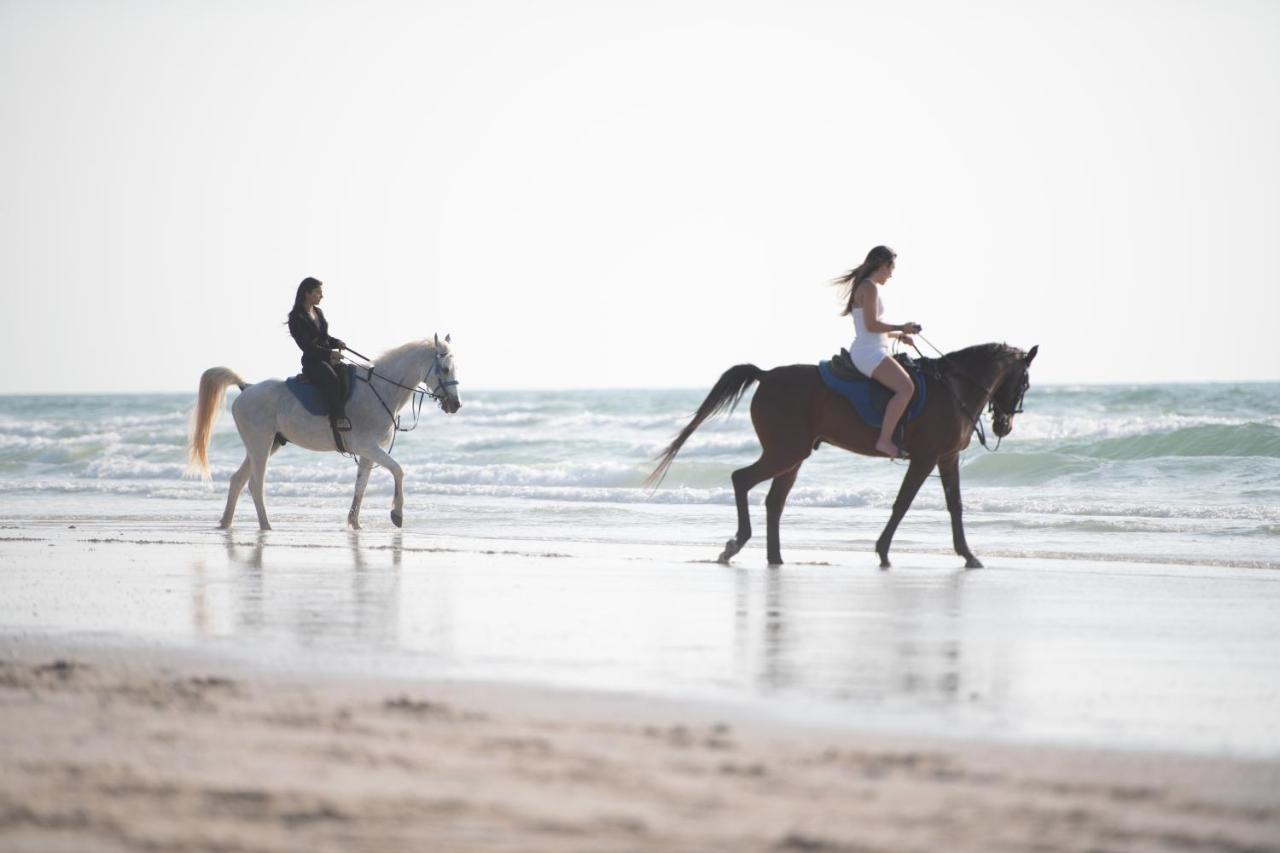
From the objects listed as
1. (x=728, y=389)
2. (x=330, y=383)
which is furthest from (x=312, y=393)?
(x=728, y=389)

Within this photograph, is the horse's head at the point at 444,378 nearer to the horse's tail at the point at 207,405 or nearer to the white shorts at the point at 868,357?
the horse's tail at the point at 207,405

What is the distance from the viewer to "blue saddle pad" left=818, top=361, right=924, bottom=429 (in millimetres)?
11469

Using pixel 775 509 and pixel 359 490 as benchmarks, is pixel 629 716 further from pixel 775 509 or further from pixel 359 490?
pixel 359 490

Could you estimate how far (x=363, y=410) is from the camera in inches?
571

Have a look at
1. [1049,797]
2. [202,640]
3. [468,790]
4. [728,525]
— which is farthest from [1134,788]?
[728,525]

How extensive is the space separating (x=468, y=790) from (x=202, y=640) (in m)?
3.18

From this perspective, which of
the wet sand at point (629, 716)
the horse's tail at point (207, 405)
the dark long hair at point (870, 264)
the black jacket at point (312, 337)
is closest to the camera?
the wet sand at point (629, 716)

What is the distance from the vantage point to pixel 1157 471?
77.5 ft

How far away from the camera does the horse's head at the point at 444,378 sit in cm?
1427

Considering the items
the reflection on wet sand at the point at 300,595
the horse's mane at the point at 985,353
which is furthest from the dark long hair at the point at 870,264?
the reflection on wet sand at the point at 300,595

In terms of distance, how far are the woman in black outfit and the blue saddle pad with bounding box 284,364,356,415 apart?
0.06 meters

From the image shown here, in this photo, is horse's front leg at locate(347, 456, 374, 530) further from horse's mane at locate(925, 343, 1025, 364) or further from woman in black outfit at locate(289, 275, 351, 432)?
horse's mane at locate(925, 343, 1025, 364)

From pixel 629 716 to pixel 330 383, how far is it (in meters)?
9.81

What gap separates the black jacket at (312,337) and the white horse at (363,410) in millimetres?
488
